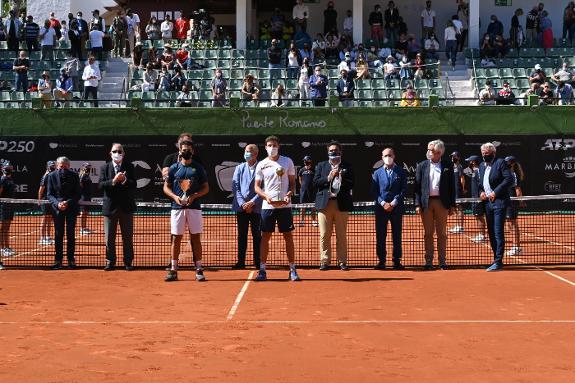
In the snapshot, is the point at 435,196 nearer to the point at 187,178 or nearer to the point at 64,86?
the point at 187,178

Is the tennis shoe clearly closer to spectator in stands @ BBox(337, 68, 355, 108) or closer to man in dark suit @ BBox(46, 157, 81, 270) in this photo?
man in dark suit @ BBox(46, 157, 81, 270)

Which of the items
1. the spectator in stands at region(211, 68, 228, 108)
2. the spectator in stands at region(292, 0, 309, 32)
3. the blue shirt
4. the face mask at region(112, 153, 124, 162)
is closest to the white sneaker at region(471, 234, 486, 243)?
the blue shirt

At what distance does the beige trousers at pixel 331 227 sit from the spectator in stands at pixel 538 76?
16219mm

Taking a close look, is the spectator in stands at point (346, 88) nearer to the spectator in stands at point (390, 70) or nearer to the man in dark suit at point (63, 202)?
the spectator in stands at point (390, 70)

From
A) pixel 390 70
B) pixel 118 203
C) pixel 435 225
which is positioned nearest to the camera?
pixel 118 203

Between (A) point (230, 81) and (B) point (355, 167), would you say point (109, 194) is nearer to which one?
(B) point (355, 167)

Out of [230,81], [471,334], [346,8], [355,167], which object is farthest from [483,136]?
[471,334]

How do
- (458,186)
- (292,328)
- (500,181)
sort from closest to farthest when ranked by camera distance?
(292,328), (500,181), (458,186)

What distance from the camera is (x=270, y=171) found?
14359 millimetres

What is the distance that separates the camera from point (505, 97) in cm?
2880

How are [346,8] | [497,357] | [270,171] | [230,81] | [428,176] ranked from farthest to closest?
1. [346,8]
2. [230,81]
3. [428,176]
4. [270,171]
5. [497,357]

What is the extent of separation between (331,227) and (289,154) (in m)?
12.6

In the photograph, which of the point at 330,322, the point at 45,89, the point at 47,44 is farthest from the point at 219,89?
the point at 330,322

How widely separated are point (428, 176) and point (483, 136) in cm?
1320
